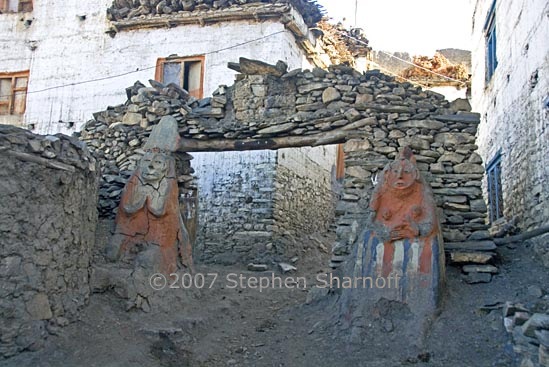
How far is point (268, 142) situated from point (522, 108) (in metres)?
3.90

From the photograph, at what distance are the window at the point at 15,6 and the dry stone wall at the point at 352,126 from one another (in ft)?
29.0

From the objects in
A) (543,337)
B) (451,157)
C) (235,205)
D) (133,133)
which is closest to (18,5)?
(235,205)

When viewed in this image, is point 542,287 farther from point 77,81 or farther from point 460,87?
point 77,81

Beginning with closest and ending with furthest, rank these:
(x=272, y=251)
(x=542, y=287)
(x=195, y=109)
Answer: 1. (x=542, y=287)
2. (x=195, y=109)
3. (x=272, y=251)

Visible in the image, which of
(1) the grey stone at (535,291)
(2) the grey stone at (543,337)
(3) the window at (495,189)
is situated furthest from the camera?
(3) the window at (495,189)

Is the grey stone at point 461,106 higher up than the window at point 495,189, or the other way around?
the grey stone at point 461,106

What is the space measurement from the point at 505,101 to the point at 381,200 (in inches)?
188

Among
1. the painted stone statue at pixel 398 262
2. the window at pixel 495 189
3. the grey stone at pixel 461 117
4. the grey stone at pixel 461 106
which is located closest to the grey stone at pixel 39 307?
the painted stone statue at pixel 398 262

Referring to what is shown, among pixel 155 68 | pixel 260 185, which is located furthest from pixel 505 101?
pixel 155 68

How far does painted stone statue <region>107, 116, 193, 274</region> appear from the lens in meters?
6.38

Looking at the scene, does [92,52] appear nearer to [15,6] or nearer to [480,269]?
[15,6]

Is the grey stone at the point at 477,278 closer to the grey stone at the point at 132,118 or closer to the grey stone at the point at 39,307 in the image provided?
the grey stone at the point at 39,307

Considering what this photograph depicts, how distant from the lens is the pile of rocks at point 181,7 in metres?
12.0

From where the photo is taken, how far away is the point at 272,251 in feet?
32.8
